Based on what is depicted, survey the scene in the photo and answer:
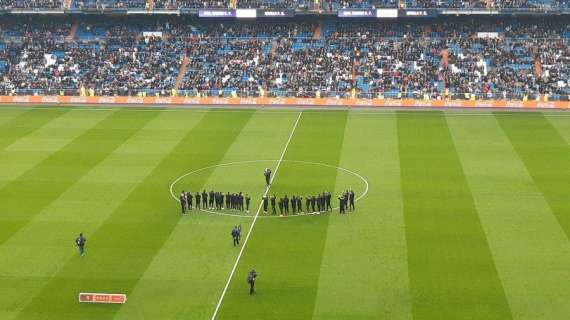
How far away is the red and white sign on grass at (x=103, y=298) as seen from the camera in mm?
28672

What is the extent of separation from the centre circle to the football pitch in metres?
0.17

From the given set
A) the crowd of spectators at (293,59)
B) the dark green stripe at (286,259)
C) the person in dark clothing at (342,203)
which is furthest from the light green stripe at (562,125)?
the person in dark clothing at (342,203)

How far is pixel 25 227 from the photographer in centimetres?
3719

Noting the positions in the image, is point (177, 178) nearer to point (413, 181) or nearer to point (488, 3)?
point (413, 181)

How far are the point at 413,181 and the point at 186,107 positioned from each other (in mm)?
30130

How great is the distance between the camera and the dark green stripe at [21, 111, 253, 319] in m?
29.2

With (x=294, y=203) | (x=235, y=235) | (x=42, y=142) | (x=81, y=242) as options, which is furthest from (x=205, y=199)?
A: (x=42, y=142)

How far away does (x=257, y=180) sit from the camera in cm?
4475

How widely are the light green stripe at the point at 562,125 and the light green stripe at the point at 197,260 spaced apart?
23.8 m

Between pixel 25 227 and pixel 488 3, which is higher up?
pixel 488 3

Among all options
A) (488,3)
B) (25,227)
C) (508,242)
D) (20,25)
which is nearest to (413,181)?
(508,242)

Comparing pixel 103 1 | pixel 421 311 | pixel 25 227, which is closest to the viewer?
pixel 421 311

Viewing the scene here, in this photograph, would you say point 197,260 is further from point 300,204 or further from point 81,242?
point 300,204

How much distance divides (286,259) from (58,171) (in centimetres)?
2067
